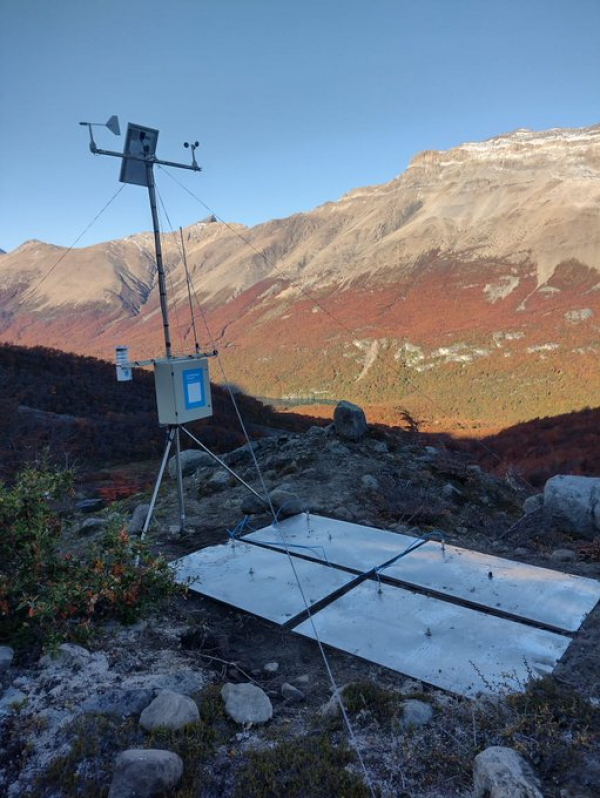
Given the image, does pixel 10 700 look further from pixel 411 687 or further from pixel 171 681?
pixel 411 687

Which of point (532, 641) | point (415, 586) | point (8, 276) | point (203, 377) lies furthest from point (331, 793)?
point (8, 276)

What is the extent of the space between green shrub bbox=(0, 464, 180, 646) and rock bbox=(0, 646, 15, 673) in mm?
113

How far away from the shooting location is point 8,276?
471ft

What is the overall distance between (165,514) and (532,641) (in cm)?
531

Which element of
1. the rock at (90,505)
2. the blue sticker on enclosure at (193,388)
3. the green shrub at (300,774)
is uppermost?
the blue sticker on enclosure at (193,388)

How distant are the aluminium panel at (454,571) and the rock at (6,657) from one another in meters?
2.79

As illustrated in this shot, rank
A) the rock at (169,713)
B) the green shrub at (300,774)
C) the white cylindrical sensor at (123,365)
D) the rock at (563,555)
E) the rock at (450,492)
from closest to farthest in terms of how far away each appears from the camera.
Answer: the green shrub at (300,774) → the rock at (169,713) → the white cylindrical sensor at (123,365) → the rock at (563,555) → the rock at (450,492)

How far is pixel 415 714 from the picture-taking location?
125 inches

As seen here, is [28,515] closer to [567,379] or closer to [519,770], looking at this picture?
[519,770]

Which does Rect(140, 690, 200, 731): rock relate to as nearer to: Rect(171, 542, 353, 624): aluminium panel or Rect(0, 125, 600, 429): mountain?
Rect(171, 542, 353, 624): aluminium panel

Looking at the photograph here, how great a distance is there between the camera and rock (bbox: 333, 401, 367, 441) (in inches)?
412

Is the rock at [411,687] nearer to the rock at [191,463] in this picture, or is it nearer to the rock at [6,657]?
the rock at [6,657]

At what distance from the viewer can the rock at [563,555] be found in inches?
230

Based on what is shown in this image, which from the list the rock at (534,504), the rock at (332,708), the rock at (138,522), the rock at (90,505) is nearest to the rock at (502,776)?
the rock at (332,708)
